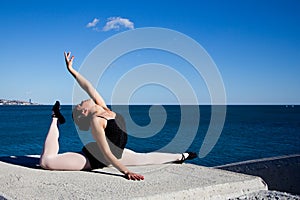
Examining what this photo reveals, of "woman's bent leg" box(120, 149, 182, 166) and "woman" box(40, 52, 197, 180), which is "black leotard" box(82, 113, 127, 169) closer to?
"woman" box(40, 52, 197, 180)

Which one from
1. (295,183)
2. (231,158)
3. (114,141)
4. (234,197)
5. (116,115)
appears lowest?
(231,158)

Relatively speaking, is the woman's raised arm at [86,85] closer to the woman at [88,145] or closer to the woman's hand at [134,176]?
the woman at [88,145]

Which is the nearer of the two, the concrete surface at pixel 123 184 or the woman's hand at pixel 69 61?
the concrete surface at pixel 123 184

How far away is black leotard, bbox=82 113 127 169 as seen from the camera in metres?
5.40

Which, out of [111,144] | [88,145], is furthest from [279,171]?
[88,145]

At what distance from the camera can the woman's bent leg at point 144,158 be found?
5.84 metres

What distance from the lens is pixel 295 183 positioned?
838cm

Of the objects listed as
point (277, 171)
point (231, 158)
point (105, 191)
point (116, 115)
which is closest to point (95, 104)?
point (116, 115)

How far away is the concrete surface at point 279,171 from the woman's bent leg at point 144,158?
348 centimetres

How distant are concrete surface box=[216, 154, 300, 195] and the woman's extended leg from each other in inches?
194

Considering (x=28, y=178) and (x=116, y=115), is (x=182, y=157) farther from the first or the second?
(x=28, y=178)

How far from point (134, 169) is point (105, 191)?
1.45 metres

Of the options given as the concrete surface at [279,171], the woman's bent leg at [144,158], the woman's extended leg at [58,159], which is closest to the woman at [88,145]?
the woman's extended leg at [58,159]

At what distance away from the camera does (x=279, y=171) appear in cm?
866
